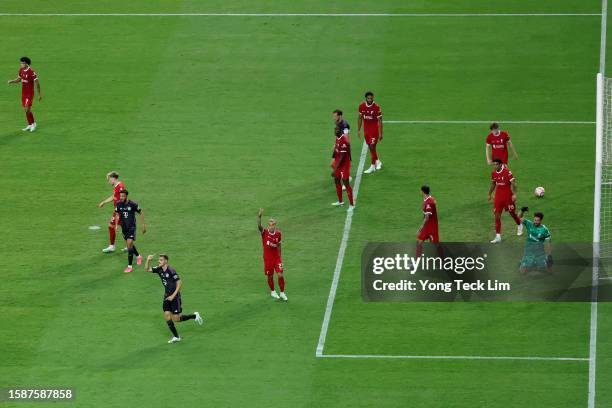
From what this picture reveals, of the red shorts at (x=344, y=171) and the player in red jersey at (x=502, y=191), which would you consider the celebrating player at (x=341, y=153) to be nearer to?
the red shorts at (x=344, y=171)

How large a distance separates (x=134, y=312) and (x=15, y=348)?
2796mm

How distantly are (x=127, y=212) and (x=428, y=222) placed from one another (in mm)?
6853

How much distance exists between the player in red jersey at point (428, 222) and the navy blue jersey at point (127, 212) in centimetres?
646

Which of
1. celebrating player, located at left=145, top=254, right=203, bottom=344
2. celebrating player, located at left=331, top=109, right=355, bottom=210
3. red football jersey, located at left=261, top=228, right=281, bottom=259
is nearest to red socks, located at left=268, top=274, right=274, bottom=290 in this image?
red football jersey, located at left=261, top=228, right=281, bottom=259

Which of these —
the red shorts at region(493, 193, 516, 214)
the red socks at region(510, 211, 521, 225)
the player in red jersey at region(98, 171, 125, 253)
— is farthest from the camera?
the red socks at region(510, 211, 521, 225)

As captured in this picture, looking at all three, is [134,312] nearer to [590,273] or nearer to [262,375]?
[262,375]

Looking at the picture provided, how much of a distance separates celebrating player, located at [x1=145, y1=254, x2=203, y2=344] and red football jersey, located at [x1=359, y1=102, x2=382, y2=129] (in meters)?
8.97

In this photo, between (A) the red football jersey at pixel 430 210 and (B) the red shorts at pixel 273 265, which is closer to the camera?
(B) the red shorts at pixel 273 265

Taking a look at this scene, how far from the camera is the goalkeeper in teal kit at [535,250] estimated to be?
34000 mm

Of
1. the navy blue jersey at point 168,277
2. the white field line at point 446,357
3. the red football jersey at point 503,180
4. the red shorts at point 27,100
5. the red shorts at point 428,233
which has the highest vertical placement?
the red shorts at point 27,100

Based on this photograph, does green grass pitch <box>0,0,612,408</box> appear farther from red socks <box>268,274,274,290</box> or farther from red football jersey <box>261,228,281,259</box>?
red football jersey <box>261,228,281,259</box>

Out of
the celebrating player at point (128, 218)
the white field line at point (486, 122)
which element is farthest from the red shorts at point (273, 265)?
the white field line at point (486, 122)

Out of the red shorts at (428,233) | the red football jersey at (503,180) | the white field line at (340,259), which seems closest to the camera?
the white field line at (340,259)

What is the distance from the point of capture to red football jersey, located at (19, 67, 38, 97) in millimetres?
41688
